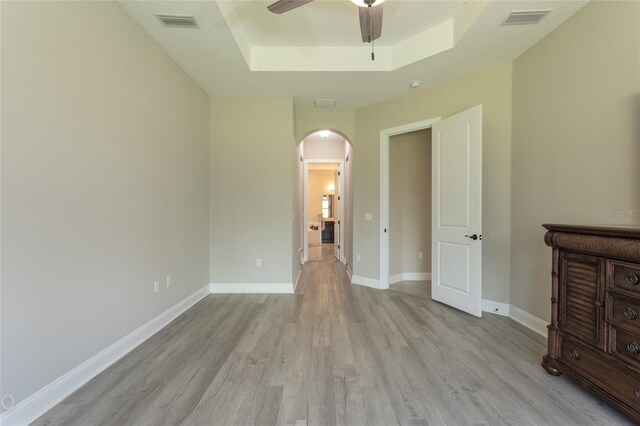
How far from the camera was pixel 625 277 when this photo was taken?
140 cm

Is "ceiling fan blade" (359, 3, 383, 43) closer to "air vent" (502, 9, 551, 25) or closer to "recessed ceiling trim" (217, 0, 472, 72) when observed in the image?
"recessed ceiling trim" (217, 0, 472, 72)

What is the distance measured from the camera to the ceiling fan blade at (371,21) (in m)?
1.79

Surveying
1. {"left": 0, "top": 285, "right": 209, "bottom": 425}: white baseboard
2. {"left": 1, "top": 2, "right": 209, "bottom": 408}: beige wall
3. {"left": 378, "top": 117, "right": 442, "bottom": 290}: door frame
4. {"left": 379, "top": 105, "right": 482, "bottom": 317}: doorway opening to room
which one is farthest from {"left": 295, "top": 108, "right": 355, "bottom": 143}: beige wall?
{"left": 0, "top": 285, "right": 209, "bottom": 425}: white baseboard

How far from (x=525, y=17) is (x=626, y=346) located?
8.15 ft

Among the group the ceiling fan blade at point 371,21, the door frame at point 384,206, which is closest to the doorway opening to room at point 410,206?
the door frame at point 384,206

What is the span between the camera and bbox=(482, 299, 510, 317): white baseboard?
9.27 ft

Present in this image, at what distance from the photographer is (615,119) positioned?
1867mm

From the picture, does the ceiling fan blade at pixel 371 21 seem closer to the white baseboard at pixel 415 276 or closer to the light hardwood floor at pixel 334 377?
the light hardwood floor at pixel 334 377

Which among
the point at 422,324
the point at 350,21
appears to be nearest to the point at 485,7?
the point at 350,21

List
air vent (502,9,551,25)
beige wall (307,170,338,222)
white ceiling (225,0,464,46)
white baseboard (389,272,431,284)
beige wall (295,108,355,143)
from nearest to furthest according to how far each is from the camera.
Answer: air vent (502,9,551,25) < white ceiling (225,0,464,46) < beige wall (295,108,355,143) < white baseboard (389,272,431,284) < beige wall (307,170,338,222)

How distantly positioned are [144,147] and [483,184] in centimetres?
353

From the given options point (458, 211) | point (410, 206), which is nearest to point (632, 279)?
point (458, 211)

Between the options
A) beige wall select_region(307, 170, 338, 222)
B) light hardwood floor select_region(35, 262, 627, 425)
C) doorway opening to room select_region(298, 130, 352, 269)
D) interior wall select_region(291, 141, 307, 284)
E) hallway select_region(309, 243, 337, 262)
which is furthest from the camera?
beige wall select_region(307, 170, 338, 222)

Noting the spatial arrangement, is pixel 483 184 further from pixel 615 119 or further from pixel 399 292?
pixel 399 292
